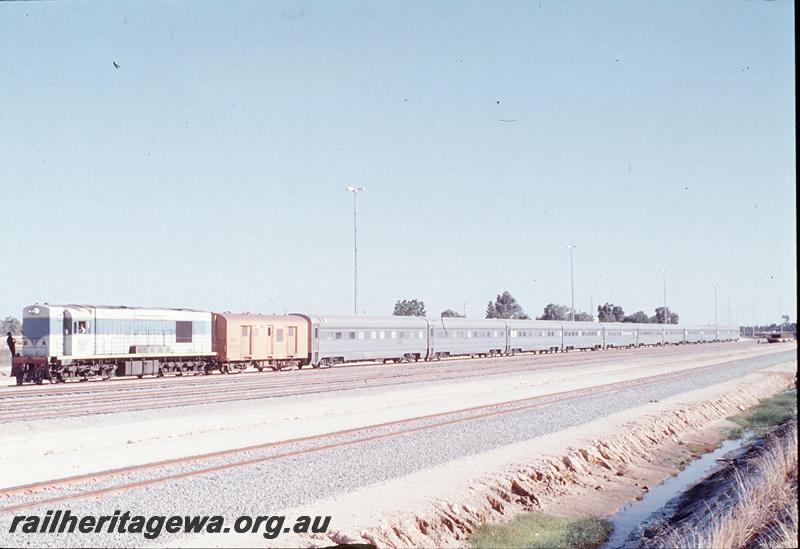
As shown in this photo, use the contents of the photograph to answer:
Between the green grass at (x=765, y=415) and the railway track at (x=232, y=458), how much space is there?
22.7 ft

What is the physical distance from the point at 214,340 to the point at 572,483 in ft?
89.4

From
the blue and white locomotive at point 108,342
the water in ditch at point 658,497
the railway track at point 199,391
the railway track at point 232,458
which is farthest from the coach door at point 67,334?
the water in ditch at point 658,497

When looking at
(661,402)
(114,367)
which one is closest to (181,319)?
(114,367)

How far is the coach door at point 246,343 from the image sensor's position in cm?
3978

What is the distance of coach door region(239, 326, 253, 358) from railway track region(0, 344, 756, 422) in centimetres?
316

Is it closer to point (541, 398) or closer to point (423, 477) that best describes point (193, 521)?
point (423, 477)

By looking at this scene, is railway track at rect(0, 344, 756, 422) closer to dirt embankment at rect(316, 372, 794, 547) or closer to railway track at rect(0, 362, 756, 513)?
railway track at rect(0, 362, 756, 513)

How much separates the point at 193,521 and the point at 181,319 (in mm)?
27815

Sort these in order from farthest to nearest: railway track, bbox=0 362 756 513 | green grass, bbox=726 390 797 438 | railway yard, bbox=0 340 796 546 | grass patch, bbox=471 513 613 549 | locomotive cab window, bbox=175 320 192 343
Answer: locomotive cab window, bbox=175 320 192 343
green grass, bbox=726 390 797 438
railway track, bbox=0 362 756 513
grass patch, bbox=471 513 613 549
railway yard, bbox=0 340 796 546

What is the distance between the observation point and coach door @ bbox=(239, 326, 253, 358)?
39.8m

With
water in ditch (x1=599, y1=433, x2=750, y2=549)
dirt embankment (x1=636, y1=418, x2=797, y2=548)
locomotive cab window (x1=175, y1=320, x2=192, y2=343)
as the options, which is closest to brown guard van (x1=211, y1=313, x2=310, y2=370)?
locomotive cab window (x1=175, y1=320, x2=192, y2=343)

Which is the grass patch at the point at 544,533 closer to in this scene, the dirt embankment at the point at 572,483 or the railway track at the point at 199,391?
the dirt embankment at the point at 572,483

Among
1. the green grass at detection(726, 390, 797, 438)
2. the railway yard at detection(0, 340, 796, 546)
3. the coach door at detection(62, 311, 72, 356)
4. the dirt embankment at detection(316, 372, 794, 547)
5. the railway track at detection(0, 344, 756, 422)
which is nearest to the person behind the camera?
the dirt embankment at detection(316, 372, 794, 547)

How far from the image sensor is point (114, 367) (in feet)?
112
